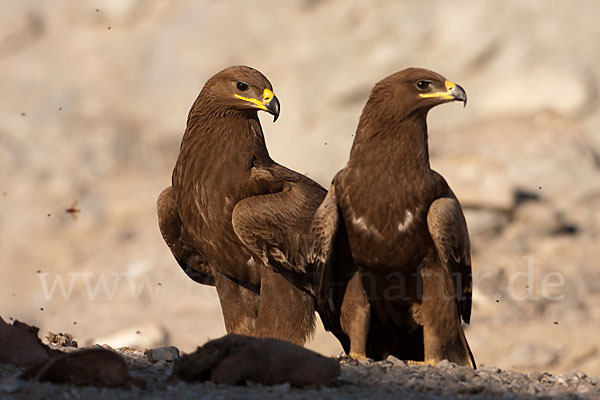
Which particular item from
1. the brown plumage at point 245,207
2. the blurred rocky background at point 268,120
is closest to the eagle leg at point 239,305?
the brown plumage at point 245,207

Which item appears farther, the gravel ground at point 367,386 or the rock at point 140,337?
the rock at point 140,337

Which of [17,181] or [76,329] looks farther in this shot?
[17,181]

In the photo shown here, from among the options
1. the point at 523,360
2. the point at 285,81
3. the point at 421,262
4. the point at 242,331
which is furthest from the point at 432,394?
the point at 285,81

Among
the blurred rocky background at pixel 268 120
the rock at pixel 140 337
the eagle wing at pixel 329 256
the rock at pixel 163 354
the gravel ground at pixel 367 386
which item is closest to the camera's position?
the gravel ground at pixel 367 386

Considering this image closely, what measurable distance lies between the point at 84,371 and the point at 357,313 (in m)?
2.56

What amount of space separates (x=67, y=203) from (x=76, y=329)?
10.6ft

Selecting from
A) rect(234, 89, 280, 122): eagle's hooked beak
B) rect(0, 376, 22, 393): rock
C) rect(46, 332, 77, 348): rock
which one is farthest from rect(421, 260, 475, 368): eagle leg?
rect(0, 376, 22, 393): rock

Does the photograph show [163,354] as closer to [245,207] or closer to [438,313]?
[245,207]

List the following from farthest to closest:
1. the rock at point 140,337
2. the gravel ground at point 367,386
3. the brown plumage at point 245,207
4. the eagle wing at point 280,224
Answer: the rock at point 140,337, the brown plumage at point 245,207, the eagle wing at point 280,224, the gravel ground at point 367,386

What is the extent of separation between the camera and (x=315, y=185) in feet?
26.3

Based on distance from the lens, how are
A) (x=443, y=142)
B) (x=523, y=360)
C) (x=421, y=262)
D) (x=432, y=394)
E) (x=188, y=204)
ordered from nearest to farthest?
(x=432, y=394) → (x=421, y=262) → (x=188, y=204) → (x=523, y=360) → (x=443, y=142)

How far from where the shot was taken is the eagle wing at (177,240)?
322 inches

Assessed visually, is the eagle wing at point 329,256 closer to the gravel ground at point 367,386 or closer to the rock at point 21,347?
the gravel ground at point 367,386

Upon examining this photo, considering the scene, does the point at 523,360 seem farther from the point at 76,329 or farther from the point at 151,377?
the point at 151,377
